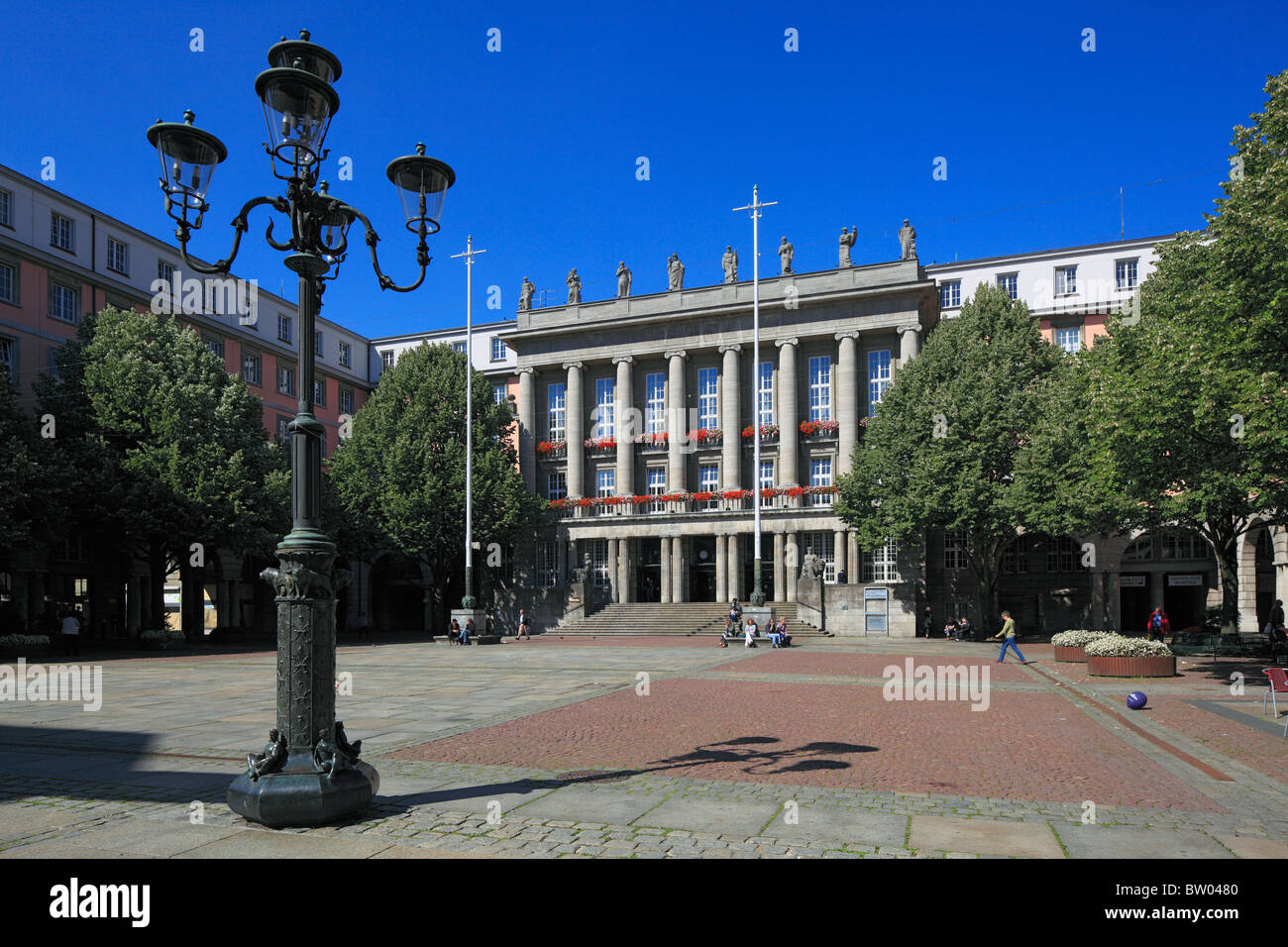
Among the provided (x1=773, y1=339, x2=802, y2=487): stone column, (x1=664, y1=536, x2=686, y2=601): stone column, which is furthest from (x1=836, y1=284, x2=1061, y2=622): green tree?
(x1=664, y1=536, x2=686, y2=601): stone column

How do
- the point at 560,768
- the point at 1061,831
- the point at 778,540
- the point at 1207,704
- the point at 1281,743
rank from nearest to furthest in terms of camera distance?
the point at 1061,831 < the point at 560,768 < the point at 1281,743 < the point at 1207,704 < the point at 778,540

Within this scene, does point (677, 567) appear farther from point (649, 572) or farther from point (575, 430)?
point (575, 430)

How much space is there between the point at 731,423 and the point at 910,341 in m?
11.6

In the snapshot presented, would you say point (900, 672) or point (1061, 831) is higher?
point (1061, 831)

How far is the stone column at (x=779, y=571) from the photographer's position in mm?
52594

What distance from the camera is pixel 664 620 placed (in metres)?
50.7

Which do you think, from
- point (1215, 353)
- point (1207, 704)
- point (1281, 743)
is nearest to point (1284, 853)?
point (1281, 743)

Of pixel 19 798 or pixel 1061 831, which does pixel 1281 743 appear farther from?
pixel 19 798

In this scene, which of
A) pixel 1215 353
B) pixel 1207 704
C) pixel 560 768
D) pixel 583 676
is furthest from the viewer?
pixel 583 676

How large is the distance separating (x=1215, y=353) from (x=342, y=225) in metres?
19.3

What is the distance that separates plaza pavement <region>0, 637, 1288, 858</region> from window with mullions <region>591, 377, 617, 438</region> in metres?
39.6

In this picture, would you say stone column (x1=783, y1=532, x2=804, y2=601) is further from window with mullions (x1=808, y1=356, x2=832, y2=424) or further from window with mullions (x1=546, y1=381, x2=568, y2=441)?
window with mullions (x1=546, y1=381, x2=568, y2=441)

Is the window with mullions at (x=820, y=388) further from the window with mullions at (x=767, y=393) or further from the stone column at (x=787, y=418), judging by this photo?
the window with mullions at (x=767, y=393)

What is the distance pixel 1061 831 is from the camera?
8.07 meters
